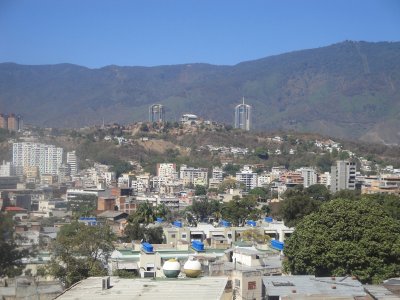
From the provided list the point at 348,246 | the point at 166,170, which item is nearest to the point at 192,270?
the point at 348,246

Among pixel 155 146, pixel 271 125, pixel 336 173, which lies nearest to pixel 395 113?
pixel 271 125

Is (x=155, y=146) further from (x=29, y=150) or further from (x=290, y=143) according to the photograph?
(x=29, y=150)

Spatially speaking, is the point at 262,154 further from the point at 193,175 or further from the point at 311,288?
the point at 311,288

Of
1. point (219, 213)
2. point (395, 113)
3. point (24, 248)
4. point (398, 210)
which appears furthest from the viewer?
point (395, 113)

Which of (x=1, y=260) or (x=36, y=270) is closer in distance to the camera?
(x=1, y=260)

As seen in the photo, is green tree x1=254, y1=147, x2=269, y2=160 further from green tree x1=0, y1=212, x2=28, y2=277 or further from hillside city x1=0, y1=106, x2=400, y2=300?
green tree x1=0, y1=212, x2=28, y2=277

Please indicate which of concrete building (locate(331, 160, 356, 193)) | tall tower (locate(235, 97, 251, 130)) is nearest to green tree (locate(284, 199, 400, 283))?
concrete building (locate(331, 160, 356, 193))
